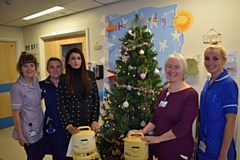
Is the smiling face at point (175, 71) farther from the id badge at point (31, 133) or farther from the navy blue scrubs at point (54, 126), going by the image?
the id badge at point (31, 133)

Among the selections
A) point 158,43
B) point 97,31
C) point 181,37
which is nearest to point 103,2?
point 97,31

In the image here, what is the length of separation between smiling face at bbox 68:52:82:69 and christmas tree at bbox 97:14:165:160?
0.43 metres

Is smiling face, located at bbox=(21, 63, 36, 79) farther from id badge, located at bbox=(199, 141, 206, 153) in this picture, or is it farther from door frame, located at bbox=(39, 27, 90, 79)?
id badge, located at bbox=(199, 141, 206, 153)

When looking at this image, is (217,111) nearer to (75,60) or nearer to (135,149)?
(135,149)

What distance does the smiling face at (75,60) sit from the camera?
181 cm

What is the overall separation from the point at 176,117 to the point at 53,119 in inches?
47.9

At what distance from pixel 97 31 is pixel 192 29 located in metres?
1.55

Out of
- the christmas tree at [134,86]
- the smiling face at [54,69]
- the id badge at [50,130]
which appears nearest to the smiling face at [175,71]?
the christmas tree at [134,86]

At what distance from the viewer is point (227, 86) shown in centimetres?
134

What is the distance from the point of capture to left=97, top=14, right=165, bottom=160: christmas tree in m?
1.90

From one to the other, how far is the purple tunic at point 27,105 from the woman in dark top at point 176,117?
1.16m

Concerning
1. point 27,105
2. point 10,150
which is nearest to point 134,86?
point 27,105

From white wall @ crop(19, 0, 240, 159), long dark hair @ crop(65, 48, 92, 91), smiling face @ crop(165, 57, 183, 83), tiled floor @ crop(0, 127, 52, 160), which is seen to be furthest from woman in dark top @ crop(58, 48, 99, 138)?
tiled floor @ crop(0, 127, 52, 160)

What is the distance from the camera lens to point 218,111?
4.47 feet
